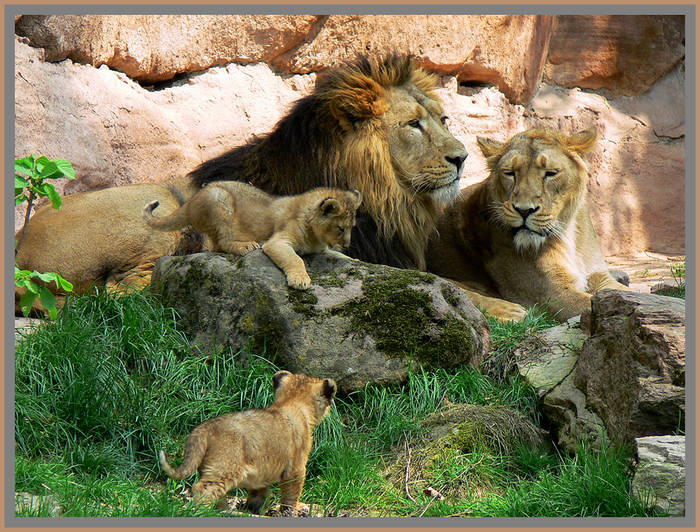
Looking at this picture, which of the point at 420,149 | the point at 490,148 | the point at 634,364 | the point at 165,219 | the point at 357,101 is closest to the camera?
the point at 634,364

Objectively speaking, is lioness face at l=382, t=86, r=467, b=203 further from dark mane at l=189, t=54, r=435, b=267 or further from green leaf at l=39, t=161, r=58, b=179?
green leaf at l=39, t=161, r=58, b=179

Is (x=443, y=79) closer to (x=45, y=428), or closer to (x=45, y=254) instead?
(x=45, y=254)

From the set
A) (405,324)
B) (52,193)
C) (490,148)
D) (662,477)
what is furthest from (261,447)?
(490,148)

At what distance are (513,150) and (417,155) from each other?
108 cm

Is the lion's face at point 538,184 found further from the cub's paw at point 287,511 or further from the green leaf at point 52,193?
the green leaf at point 52,193

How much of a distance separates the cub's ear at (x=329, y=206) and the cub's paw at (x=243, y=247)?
56cm

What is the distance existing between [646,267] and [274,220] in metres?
5.84

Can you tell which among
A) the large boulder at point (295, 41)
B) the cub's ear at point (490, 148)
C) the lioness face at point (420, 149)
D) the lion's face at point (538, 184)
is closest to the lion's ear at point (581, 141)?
the lion's face at point (538, 184)

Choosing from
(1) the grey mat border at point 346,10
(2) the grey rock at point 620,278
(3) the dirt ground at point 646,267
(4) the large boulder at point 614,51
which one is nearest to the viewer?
(1) the grey mat border at point 346,10

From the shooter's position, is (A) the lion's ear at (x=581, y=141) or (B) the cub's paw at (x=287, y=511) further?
(A) the lion's ear at (x=581, y=141)

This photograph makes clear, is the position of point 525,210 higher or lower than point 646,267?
higher

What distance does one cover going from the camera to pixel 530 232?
698cm

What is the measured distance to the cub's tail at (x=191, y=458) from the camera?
3767 millimetres

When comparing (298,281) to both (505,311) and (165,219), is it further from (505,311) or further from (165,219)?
(505,311)
